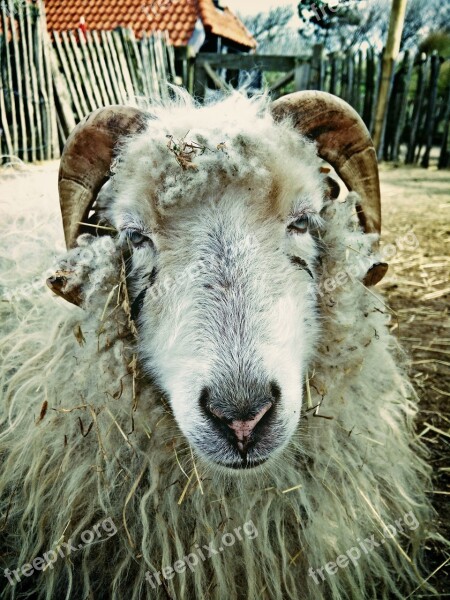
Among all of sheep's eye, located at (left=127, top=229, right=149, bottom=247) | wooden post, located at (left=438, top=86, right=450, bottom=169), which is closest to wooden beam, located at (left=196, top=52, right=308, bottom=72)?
wooden post, located at (left=438, top=86, right=450, bottom=169)

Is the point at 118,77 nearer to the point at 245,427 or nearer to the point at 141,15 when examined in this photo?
the point at 245,427

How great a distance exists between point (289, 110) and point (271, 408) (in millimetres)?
1059

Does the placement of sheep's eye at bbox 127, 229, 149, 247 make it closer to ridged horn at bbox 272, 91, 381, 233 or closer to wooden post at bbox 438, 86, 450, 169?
ridged horn at bbox 272, 91, 381, 233

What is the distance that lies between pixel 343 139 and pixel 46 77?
7.57 meters

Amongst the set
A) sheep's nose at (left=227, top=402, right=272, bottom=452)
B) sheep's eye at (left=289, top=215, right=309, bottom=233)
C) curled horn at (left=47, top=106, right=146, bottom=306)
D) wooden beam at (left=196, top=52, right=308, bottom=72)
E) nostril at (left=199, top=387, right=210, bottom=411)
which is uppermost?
wooden beam at (left=196, top=52, right=308, bottom=72)

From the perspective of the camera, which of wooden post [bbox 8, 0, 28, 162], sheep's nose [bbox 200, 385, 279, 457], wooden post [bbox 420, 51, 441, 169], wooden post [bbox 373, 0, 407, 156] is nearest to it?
sheep's nose [bbox 200, 385, 279, 457]

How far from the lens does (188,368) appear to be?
1.44 metres

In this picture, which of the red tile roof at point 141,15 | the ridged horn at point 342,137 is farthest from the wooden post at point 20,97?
the red tile roof at point 141,15

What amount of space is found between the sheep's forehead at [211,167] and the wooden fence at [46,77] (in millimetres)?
5720

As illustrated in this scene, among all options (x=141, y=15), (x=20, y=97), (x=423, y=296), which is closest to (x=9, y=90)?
(x=20, y=97)

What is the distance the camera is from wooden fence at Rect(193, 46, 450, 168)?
1003cm

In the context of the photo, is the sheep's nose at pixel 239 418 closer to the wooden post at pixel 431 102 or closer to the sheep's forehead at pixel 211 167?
the sheep's forehead at pixel 211 167

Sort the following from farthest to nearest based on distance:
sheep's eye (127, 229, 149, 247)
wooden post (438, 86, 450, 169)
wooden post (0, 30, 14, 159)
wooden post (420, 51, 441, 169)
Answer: wooden post (420, 51, 441, 169) → wooden post (438, 86, 450, 169) → wooden post (0, 30, 14, 159) → sheep's eye (127, 229, 149, 247)

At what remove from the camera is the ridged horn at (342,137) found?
1.76 meters
